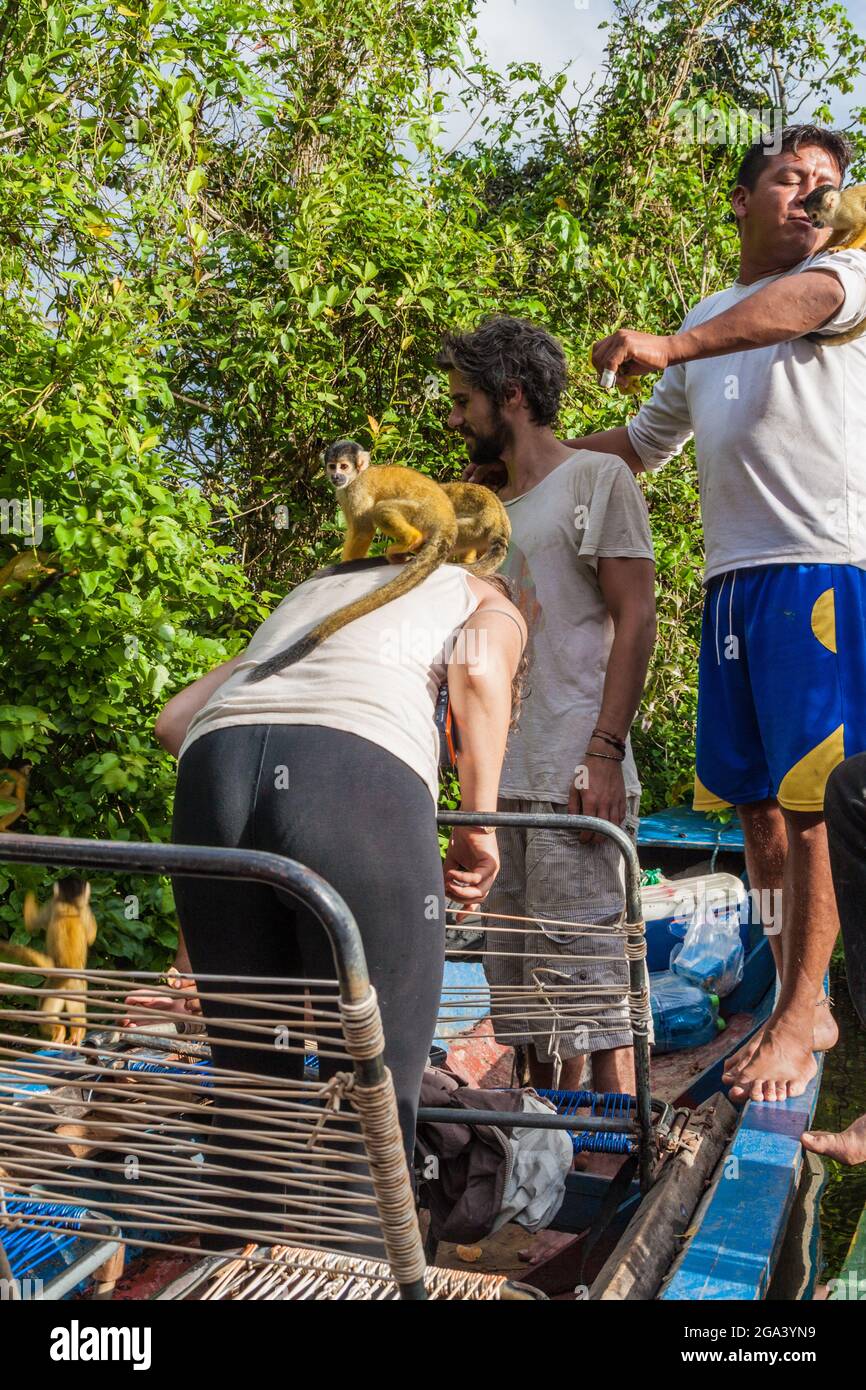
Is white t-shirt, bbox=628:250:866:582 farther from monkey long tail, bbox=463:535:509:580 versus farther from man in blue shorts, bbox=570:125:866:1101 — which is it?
monkey long tail, bbox=463:535:509:580

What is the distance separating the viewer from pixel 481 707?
189 cm

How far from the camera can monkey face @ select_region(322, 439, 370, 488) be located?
2.96 m

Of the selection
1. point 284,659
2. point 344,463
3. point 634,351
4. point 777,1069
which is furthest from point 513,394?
point 777,1069

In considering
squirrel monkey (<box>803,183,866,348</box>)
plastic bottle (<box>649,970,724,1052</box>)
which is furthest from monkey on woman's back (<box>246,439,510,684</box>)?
plastic bottle (<box>649,970,724,1052</box>)

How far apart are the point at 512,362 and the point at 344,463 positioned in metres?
0.57

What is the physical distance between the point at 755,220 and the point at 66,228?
7.42 ft

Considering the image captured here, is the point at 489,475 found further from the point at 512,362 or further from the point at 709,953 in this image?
the point at 709,953

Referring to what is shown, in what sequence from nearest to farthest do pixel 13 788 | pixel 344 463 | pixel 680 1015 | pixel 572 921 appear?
pixel 572 921 → pixel 344 463 → pixel 13 788 → pixel 680 1015

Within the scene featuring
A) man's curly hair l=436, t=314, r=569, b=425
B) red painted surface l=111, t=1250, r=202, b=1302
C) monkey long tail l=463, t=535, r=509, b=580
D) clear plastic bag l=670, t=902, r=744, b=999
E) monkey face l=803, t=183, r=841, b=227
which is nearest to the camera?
red painted surface l=111, t=1250, r=202, b=1302

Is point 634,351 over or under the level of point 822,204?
under

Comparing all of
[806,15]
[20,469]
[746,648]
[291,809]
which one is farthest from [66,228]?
[806,15]

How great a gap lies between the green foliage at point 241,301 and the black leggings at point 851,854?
77.9 inches

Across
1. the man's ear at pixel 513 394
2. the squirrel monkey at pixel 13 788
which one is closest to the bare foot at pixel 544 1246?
the squirrel monkey at pixel 13 788

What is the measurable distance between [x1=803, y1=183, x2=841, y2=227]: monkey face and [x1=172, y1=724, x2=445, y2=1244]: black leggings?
187 centimetres
